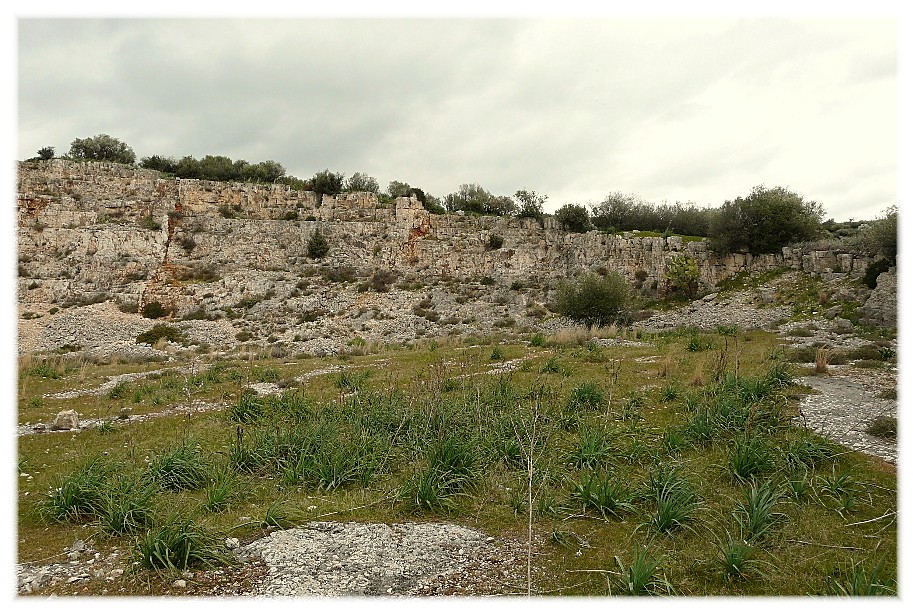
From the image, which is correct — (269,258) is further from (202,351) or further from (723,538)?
(723,538)

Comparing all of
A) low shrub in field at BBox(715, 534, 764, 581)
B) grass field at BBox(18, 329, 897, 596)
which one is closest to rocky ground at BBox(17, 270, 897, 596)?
grass field at BBox(18, 329, 897, 596)

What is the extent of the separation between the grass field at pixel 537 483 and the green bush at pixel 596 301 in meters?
18.9

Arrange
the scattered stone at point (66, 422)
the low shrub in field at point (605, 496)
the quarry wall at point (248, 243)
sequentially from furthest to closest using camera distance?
1. the quarry wall at point (248, 243)
2. the scattered stone at point (66, 422)
3. the low shrub in field at point (605, 496)

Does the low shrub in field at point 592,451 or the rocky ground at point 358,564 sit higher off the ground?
the low shrub in field at point 592,451

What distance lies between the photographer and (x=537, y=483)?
23.9 ft

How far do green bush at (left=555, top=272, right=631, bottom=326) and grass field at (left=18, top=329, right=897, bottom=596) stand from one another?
18.9 meters

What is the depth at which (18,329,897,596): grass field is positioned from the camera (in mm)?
5113

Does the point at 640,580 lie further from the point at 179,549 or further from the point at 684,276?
the point at 684,276

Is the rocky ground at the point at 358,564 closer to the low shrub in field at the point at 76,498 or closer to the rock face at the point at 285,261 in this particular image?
the low shrub in field at the point at 76,498

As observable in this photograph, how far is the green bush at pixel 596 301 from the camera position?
31047 millimetres

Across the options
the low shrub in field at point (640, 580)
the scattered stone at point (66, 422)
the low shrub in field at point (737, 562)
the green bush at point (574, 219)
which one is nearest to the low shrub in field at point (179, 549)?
the low shrub in field at point (640, 580)

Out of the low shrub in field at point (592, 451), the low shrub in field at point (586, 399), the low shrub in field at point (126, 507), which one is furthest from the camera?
the low shrub in field at point (586, 399)

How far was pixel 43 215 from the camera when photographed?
4166 centimetres

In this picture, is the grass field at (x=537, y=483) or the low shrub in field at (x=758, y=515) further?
the low shrub in field at (x=758, y=515)
